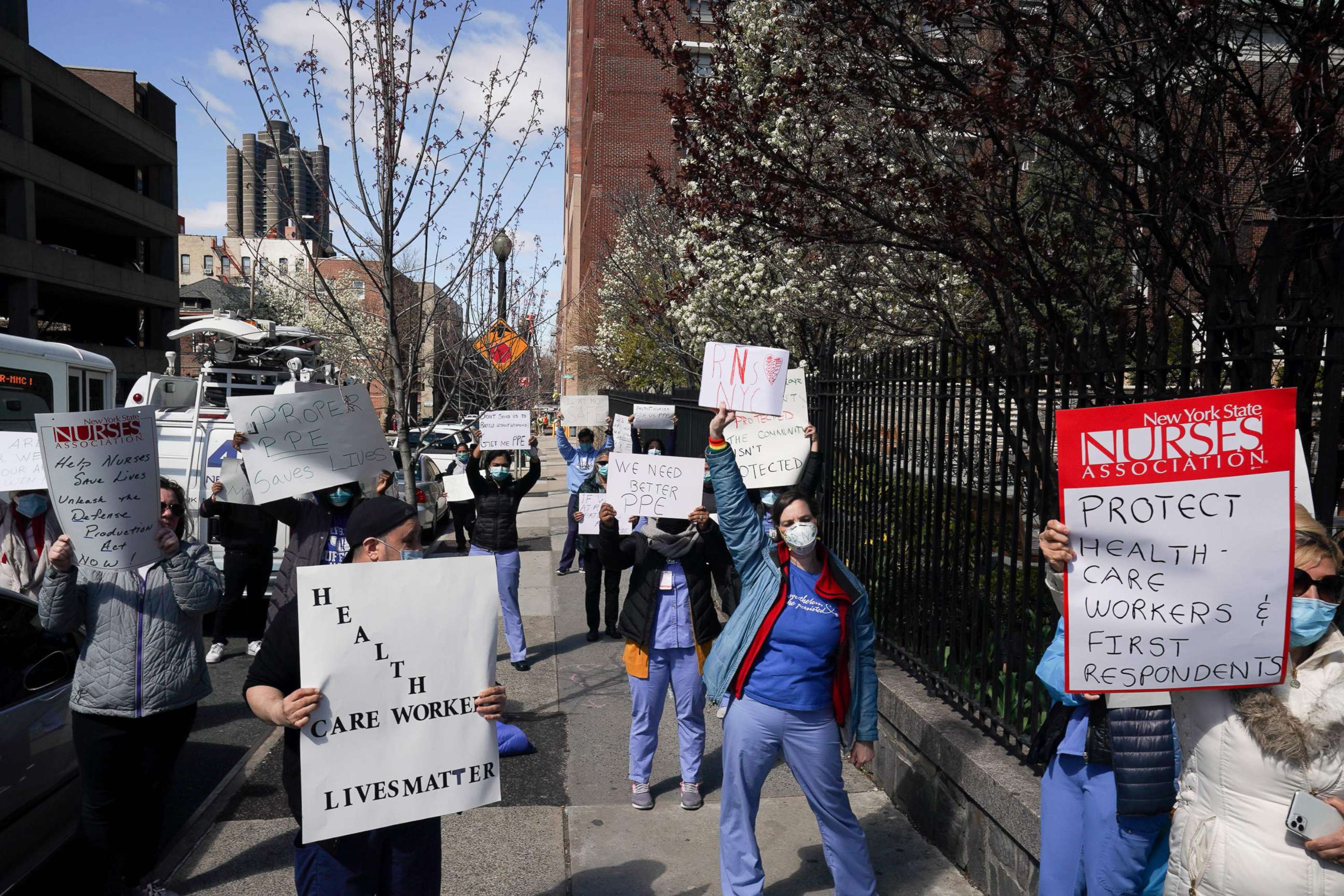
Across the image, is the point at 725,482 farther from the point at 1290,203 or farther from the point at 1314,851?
the point at 1290,203

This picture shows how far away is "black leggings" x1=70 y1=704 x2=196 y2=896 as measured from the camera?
14.3 ft

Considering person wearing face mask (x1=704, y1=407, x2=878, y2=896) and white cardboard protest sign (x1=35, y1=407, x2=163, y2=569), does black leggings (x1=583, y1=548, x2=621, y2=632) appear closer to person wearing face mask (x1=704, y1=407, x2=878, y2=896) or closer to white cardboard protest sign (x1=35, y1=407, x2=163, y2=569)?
person wearing face mask (x1=704, y1=407, x2=878, y2=896)

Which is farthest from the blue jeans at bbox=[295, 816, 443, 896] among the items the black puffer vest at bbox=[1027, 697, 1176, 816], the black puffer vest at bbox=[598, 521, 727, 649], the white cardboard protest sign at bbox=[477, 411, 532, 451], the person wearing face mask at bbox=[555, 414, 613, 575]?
the white cardboard protest sign at bbox=[477, 411, 532, 451]

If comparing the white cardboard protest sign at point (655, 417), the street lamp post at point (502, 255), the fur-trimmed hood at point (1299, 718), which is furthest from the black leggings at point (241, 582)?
the fur-trimmed hood at point (1299, 718)

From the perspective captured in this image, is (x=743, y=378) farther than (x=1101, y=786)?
Yes

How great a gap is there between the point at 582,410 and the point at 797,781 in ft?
44.3

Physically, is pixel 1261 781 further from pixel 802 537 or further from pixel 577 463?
pixel 577 463

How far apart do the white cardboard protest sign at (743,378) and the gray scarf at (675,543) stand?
808 mm

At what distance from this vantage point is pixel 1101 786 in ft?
10.9

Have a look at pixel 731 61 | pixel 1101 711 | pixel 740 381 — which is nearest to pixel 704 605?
pixel 740 381

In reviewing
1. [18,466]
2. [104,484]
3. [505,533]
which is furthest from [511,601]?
[104,484]

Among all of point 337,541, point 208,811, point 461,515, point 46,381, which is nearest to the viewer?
point 208,811

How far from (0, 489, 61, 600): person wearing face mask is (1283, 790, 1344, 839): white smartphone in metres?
6.99

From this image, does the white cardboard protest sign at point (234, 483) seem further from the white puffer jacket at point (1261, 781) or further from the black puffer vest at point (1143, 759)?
the white puffer jacket at point (1261, 781)
